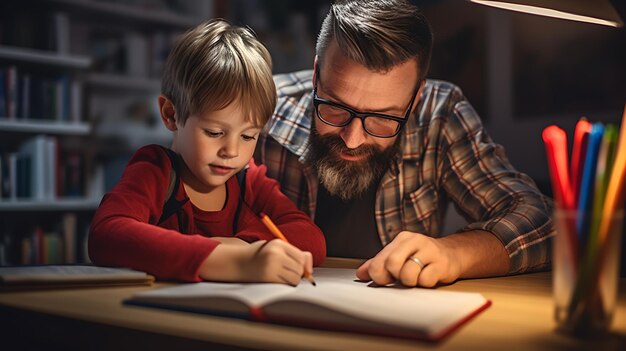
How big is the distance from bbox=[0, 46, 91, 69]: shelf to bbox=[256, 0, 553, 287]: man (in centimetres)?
185

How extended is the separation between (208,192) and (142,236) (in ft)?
0.89

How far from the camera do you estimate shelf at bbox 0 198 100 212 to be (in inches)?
114

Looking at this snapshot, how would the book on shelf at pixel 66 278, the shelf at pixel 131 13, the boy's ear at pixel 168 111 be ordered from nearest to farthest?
the book on shelf at pixel 66 278, the boy's ear at pixel 168 111, the shelf at pixel 131 13

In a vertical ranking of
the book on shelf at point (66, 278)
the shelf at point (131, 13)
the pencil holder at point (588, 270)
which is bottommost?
the book on shelf at point (66, 278)

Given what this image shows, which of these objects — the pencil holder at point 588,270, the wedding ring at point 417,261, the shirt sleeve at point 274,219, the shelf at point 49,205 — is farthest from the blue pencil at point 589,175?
the shelf at point 49,205

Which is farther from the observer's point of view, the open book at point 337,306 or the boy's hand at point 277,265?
the boy's hand at point 277,265

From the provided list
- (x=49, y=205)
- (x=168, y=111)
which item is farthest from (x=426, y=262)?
(x=49, y=205)

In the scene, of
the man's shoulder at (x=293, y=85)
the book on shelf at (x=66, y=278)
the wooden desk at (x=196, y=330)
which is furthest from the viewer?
the man's shoulder at (x=293, y=85)

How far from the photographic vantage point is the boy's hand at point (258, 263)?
2.61ft

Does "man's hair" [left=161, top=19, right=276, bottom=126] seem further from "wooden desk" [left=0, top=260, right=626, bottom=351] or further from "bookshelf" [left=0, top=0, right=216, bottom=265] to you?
"bookshelf" [left=0, top=0, right=216, bottom=265]

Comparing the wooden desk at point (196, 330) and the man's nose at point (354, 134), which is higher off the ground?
the man's nose at point (354, 134)

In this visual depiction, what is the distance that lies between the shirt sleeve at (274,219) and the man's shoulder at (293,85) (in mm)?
396

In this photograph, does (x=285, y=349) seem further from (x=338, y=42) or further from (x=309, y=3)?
(x=309, y=3)

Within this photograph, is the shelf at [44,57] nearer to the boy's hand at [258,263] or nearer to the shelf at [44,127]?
the shelf at [44,127]
